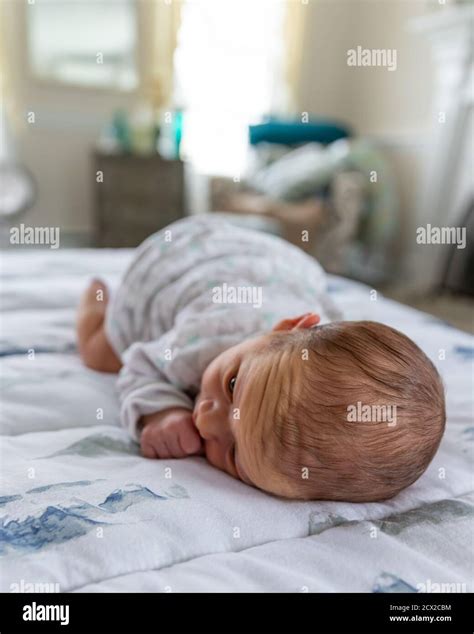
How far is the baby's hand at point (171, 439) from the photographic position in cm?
84

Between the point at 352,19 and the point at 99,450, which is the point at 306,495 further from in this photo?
the point at 352,19

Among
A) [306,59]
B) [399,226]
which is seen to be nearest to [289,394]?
[399,226]

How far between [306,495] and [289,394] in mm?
119

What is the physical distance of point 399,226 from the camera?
4312mm

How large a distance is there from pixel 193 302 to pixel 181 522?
1.75ft

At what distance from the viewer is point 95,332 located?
4.05 feet

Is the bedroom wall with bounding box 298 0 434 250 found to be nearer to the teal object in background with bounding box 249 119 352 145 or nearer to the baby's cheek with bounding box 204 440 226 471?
the teal object in background with bounding box 249 119 352 145

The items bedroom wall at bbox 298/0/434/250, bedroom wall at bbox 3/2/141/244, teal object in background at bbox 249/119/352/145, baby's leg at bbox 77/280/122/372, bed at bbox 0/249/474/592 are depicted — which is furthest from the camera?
bedroom wall at bbox 3/2/141/244

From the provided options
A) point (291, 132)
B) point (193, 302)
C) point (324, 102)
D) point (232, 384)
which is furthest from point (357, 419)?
point (324, 102)

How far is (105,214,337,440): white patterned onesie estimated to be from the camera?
3.18ft

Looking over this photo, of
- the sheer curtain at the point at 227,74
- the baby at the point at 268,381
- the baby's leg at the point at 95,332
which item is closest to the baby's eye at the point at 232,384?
the baby at the point at 268,381

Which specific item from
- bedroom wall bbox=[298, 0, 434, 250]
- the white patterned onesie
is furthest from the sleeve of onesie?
bedroom wall bbox=[298, 0, 434, 250]

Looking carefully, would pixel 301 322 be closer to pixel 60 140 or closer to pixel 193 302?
pixel 193 302

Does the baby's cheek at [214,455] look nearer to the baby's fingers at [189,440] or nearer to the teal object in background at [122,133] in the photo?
the baby's fingers at [189,440]
